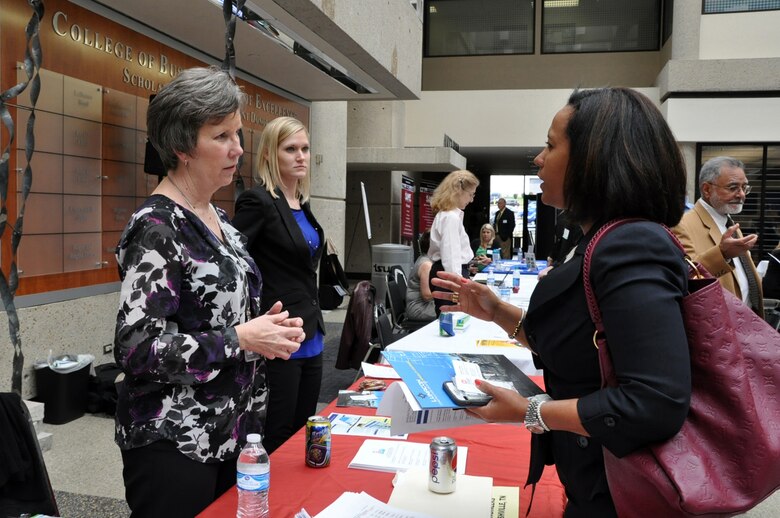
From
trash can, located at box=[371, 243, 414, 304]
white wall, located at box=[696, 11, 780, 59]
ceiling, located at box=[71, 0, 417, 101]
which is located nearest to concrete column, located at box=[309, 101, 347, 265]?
ceiling, located at box=[71, 0, 417, 101]

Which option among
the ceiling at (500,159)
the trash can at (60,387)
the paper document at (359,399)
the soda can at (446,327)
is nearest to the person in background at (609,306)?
the paper document at (359,399)

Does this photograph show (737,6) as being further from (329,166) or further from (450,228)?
(450,228)

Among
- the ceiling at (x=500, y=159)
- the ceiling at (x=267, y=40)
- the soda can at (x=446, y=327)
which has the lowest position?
the soda can at (x=446, y=327)

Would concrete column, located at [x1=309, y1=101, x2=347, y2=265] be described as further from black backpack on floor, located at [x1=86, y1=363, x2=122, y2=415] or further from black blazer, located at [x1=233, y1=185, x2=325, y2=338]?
black blazer, located at [x1=233, y1=185, x2=325, y2=338]

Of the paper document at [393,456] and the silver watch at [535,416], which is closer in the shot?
the silver watch at [535,416]

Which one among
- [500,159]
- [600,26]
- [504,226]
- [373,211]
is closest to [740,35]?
[600,26]

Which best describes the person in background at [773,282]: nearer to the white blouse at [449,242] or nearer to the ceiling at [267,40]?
the white blouse at [449,242]

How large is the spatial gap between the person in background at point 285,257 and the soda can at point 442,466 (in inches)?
40.7

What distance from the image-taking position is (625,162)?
1062mm

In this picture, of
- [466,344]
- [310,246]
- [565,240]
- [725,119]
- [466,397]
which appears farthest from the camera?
[725,119]

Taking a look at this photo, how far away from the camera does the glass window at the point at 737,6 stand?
11.6 metres

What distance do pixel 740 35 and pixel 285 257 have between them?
12.4 m

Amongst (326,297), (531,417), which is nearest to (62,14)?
(326,297)

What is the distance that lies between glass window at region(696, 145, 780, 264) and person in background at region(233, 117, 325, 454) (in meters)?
11.1
